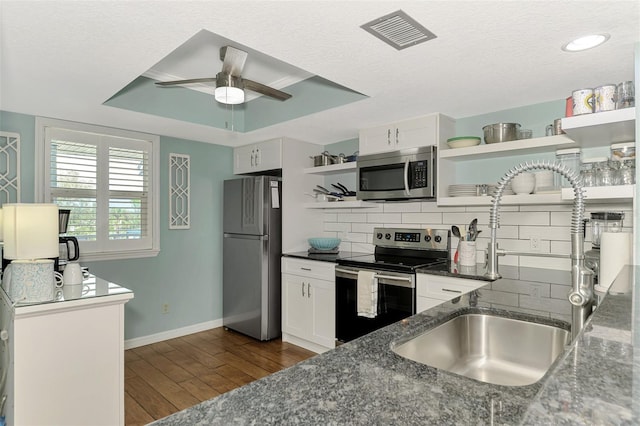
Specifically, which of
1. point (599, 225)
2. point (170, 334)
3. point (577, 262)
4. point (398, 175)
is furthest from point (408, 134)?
point (170, 334)

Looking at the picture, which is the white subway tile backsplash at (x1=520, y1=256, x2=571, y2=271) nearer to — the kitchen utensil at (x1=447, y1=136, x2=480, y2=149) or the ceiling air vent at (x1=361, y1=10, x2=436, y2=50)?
the kitchen utensil at (x1=447, y1=136, x2=480, y2=149)

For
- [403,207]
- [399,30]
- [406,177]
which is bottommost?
[403,207]

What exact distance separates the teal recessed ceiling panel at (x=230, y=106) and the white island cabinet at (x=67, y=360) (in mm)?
1689

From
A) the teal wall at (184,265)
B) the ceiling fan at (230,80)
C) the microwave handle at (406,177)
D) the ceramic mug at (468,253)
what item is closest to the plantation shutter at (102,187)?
the teal wall at (184,265)

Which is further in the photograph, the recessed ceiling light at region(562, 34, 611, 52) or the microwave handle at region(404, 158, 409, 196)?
the microwave handle at region(404, 158, 409, 196)

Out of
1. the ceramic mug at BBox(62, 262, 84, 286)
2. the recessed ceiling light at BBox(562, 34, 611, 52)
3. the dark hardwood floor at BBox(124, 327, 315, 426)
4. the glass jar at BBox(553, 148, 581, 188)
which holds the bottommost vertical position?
the dark hardwood floor at BBox(124, 327, 315, 426)

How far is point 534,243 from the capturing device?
2.75m

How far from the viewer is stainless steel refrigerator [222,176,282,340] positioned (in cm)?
373

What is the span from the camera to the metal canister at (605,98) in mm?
1787

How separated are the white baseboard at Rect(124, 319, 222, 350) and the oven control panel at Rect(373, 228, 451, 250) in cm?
213

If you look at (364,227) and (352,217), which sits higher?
(352,217)

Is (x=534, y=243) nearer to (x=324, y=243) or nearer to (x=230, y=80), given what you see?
(x=324, y=243)

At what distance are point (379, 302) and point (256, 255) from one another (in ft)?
4.70

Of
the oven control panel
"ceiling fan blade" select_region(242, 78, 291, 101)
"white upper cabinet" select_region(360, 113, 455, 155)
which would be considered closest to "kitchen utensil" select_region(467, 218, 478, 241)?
the oven control panel
